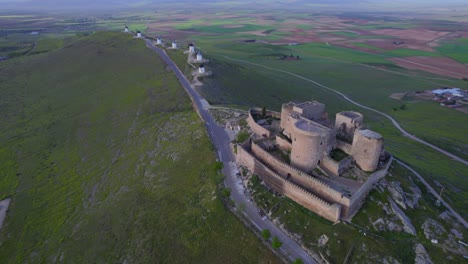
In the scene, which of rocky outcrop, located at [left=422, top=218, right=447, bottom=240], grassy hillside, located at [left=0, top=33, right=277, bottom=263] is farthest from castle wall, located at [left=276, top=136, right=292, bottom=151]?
rocky outcrop, located at [left=422, top=218, right=447, bottom=240]

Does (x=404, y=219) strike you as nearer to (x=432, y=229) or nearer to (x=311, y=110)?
(x=432, y=229)

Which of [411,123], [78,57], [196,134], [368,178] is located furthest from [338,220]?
[78,57]

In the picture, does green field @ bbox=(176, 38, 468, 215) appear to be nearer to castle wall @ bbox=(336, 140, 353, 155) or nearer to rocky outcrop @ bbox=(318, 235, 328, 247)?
castle wall @ bbox=(336, 140, 353, 155)

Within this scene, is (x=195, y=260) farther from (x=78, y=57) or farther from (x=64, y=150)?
(x=78, y=57)

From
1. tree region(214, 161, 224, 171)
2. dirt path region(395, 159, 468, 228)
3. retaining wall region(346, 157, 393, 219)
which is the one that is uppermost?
retaining wall region(346, 157, 393, 219)

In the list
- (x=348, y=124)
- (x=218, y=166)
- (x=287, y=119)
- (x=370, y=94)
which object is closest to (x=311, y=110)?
(x=287, y=119)

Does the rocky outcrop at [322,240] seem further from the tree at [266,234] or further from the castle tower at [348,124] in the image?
the castle tower at [348,124]

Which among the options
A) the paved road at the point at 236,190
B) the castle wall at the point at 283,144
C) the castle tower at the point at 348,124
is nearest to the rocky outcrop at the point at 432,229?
the paved road at the point at 236,190

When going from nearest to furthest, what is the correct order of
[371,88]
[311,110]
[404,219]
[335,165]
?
[404,219] < [335,165] < [311,110] < [371,88]
